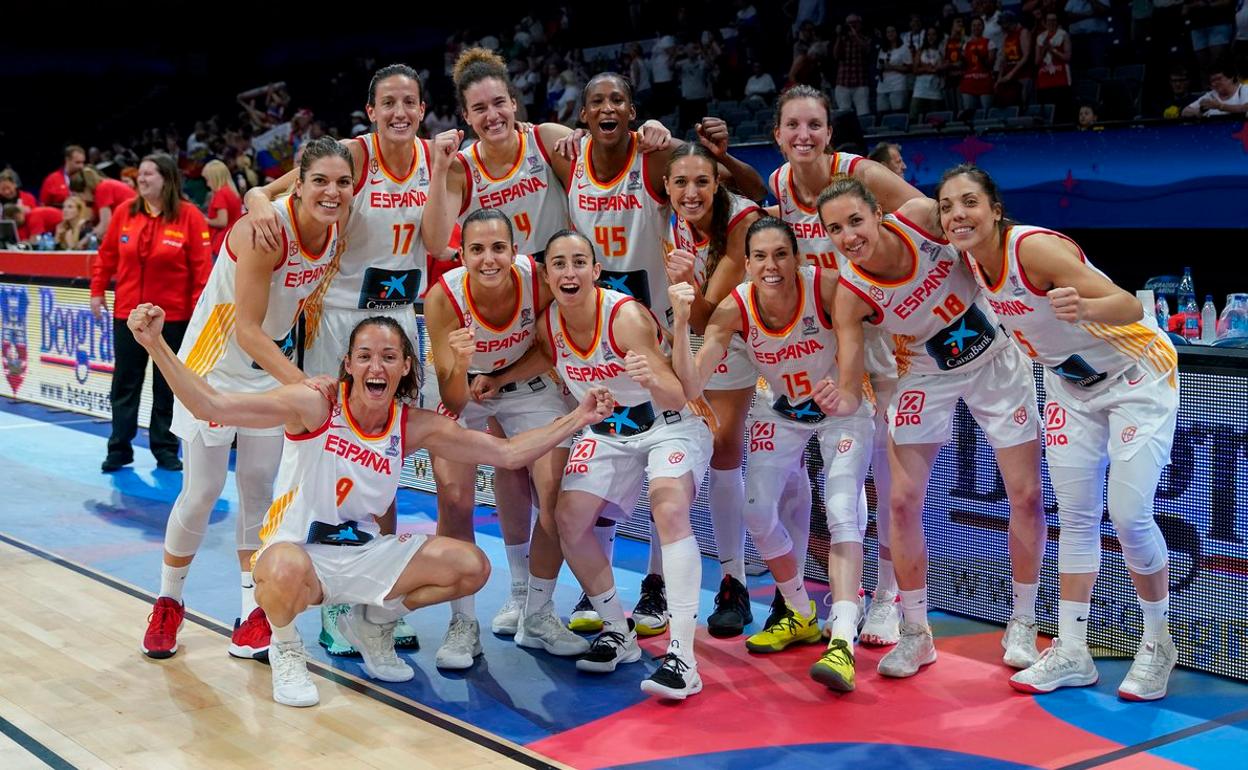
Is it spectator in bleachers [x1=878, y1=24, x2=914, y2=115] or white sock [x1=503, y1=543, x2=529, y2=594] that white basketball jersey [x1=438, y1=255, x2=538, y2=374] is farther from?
spectator in bleachers [x1=878, y1=24, x2=914, y2=115]

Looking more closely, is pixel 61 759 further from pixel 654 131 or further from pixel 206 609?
pixel 654 131

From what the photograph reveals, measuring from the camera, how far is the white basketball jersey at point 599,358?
4504mm

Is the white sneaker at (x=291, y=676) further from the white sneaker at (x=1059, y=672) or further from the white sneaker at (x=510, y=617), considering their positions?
the white sneaker at (x=1059, y=672)

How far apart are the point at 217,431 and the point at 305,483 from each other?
2.07 feet

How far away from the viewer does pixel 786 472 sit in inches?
187

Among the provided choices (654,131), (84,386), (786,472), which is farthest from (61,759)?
(84,386)

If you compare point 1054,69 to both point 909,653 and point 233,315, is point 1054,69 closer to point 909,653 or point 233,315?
point 909,653

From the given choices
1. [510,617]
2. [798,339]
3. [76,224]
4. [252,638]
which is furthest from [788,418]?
[76,224]

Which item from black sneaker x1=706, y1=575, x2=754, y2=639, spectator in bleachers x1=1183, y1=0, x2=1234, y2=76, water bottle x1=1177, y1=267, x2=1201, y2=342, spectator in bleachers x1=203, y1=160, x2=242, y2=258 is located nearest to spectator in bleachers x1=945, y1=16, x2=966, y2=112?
spectator in bleachers x1=1183, y1=0, x2=1234, y2=76

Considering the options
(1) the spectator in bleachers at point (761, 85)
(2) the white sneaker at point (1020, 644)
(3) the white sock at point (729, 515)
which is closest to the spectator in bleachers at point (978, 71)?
(1) the spectator in bleachers at point (761, 85)

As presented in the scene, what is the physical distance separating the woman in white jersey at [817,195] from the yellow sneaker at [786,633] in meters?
0.20

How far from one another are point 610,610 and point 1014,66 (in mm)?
7475

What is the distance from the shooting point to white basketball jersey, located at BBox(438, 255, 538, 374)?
466 cm

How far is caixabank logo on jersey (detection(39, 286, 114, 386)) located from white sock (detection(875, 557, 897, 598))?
22.4 ft
